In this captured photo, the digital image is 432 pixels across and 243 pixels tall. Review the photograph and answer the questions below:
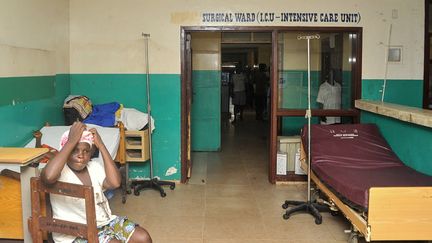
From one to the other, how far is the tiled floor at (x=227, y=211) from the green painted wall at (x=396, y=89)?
1464 millimetres

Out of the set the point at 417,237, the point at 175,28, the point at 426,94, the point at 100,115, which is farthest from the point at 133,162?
the point at 426,94

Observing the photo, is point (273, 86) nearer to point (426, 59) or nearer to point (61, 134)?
point (426, 59)

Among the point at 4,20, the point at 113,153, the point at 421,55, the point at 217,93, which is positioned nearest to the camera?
the point at 4,20

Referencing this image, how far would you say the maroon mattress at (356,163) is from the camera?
332 centimetres

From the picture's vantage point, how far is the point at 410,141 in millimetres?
4008

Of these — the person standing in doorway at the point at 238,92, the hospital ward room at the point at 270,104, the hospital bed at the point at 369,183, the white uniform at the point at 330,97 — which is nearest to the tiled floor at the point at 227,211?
the hospital ward room at the point at 270,104

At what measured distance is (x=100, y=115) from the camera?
4.91m

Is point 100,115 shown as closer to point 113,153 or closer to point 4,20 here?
point 113,153

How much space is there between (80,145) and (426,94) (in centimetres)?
450

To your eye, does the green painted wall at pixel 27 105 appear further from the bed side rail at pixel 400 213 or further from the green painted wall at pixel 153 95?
the bed side rail at pixel 400 213

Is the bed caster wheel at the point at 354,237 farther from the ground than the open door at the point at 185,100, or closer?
closer

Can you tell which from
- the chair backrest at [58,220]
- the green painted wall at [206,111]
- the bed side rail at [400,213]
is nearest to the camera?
the chair backrest at [58,220]

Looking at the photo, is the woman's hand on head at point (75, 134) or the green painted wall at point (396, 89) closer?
the woman's hand on head at point (75, 134)

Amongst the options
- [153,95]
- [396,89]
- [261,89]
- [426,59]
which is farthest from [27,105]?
[261,89]
